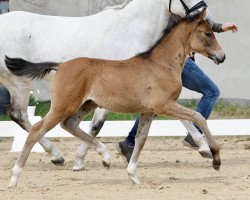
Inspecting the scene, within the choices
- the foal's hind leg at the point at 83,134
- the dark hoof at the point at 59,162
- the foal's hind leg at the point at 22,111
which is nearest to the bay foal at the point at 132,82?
the foal's hind leg at the point at 83,134

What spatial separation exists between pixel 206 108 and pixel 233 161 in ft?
2.23

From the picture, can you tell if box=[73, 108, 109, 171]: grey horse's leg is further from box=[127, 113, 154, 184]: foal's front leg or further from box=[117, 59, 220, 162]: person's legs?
box=[127, 113, 154, 184]: foal's front leg

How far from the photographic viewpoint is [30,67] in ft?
30.0

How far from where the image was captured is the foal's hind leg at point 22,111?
1073 centimetres

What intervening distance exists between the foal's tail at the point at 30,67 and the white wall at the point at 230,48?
272 inches

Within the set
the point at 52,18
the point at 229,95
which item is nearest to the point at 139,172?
the point at 52,18

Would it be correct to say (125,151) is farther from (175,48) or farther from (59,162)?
(175,48)

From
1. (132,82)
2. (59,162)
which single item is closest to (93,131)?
(59,162)

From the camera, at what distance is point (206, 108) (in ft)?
35.6

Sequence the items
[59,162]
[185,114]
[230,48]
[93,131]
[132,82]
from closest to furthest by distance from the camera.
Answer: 1. [185,114]
2. [132,82]
3. [93,131]
4. [59,162]
5. [230,48]

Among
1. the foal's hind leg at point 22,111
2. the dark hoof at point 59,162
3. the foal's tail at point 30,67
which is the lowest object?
the dark hoof at point 59,162

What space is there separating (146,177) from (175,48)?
135 cm

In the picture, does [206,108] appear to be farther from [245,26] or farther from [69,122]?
[245,26]

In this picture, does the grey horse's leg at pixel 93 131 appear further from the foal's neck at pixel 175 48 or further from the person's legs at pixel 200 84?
the foal's neck at pixel 175 48
